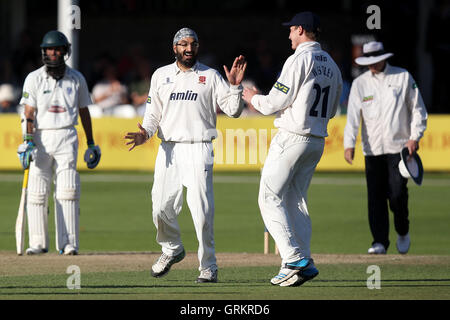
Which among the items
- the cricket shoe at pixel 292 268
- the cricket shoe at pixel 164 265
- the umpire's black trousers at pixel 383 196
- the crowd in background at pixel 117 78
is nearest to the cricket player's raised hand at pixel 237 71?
the cricket shoe at pixel 292 268

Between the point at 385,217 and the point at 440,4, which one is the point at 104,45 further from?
the point at 385,217

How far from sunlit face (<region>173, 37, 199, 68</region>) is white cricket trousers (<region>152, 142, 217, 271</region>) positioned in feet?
2.46

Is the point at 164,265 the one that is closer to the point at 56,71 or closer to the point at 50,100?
the point at 50,100

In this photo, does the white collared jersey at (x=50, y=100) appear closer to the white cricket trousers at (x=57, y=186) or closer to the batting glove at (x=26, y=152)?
the white cricket trousers at (x=57, y=186)

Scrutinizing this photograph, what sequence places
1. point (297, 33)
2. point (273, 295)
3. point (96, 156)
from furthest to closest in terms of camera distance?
point (96, 156)
point (297, 33)
point (273, 295)

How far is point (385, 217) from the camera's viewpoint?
40.9ft

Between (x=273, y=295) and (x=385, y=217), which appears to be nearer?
(x=273, y=295)

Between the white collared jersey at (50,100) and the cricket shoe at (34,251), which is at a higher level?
the white collared jersey at (50,100)

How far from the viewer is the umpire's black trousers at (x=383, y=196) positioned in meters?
12.4

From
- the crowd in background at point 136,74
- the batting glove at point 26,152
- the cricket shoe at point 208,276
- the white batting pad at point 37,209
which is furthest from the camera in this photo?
the crowd in background at point 136,74

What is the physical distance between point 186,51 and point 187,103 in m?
0.49

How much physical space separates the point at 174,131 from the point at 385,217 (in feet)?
12.2

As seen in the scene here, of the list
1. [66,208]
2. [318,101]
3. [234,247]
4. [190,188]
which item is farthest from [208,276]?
[234,247]
